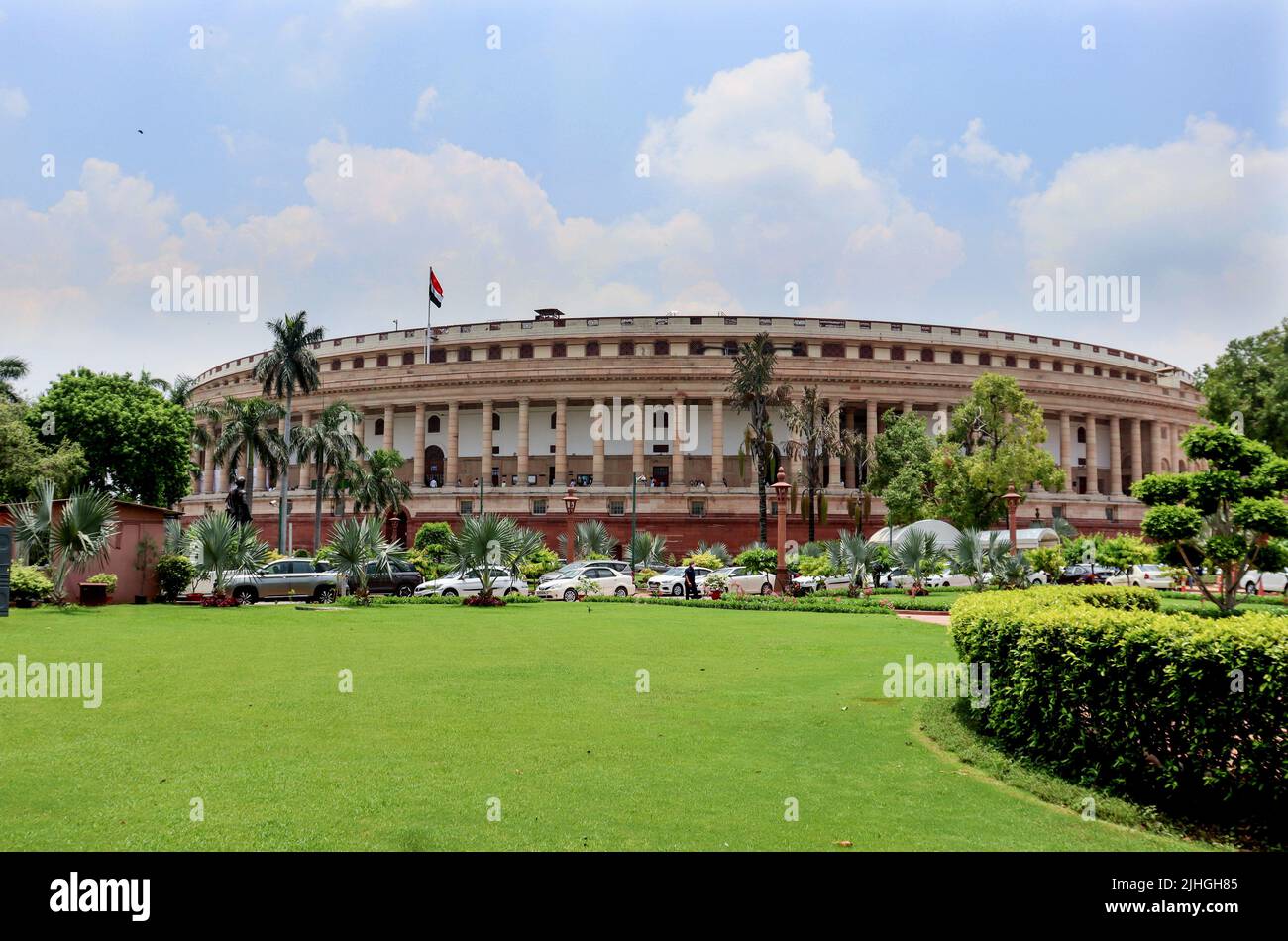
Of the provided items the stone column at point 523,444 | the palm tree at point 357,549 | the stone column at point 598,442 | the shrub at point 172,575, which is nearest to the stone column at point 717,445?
the stone column at point 598,442

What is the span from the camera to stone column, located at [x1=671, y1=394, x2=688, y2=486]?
60.5 m

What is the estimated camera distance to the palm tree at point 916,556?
31922 millimetres

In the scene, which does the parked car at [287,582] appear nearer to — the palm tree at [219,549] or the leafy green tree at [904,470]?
the palm tree at [219,549]

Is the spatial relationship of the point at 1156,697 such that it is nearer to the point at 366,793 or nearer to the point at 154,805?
the point at 366,793

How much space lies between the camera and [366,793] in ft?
22.1

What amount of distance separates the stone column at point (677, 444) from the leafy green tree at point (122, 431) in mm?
32229

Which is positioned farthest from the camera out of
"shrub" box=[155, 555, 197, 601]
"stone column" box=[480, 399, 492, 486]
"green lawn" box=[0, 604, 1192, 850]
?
"stone column" box=[480, 399, 492, 486]

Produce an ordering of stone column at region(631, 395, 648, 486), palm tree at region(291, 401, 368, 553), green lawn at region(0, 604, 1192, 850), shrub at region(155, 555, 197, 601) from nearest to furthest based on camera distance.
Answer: green lawn at region(0, 604, 1192, 850) < shrub at region(155, 555, 197, 601) < palm tree at region(291, 401, 368, 553) < stone column at region(631, 395, 648, 486)

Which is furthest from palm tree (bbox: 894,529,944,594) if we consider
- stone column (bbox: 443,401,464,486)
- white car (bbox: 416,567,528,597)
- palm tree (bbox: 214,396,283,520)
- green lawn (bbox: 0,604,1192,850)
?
stone column (bbox: 443,401,464,486)

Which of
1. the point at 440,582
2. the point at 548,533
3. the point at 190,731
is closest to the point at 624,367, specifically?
the point at 548,533

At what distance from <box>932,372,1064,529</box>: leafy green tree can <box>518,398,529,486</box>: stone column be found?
29619 millimetres

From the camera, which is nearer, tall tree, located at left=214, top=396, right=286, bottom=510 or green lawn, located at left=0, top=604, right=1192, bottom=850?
green lawn, located at left=0, top=604, right=1192, bottom=850

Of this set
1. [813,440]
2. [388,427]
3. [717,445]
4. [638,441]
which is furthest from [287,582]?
[388,427]

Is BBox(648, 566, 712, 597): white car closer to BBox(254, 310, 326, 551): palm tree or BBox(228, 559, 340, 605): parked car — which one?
BBox(228, 559, 340, 605): parked car
